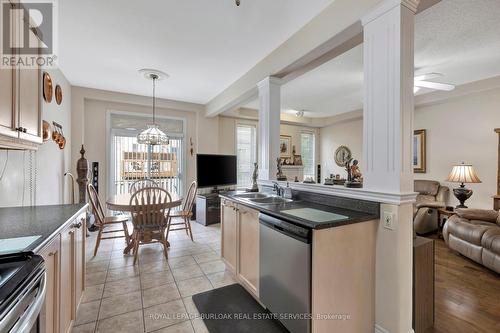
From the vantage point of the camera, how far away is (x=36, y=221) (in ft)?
4.91

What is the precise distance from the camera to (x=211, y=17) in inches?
90.3

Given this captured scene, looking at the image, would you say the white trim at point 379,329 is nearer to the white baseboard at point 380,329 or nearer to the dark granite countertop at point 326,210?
the white baseboard at point 380,329

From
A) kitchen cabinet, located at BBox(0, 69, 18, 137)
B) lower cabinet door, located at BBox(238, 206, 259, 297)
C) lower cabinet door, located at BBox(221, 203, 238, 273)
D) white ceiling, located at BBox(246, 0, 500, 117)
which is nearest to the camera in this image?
kitchen cabinet, located at BBox(0, 69, 18, 137)

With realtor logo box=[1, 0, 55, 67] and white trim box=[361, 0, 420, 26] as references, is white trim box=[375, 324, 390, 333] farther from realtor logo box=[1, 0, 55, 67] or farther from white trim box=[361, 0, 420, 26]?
realtor logo box=[1, 0, 55, 67]

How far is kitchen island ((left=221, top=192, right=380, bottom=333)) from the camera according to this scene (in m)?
1.44

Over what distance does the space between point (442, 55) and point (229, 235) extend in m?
3.54

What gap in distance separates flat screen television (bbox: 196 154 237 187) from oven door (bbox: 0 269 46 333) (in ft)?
12.8

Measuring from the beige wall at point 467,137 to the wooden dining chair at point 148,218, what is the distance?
512 cm

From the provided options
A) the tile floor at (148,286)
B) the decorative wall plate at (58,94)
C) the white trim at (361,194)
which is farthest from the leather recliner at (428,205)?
the decorative wall plate at (58,94)

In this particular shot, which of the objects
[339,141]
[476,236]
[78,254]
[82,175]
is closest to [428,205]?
[476,236]

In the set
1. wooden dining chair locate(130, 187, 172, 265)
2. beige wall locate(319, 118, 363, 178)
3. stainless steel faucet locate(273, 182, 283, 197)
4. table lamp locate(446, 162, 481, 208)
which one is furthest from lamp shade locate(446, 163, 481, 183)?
wooden dining chair locate(130, 187, 172, 265)

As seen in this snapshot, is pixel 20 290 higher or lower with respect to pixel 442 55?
lower

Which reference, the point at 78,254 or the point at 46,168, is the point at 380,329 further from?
the point at 46,168

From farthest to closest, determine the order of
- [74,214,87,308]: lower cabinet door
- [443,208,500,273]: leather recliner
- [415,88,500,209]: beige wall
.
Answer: [415,88,500,209]: beige wall → [443,208,500,273]: leather recliner → [74,214,87,308]: lower cabinet door
